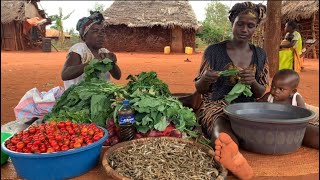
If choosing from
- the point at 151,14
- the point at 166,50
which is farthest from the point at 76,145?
the point at 151,14

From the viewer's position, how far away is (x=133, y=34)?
775 inches

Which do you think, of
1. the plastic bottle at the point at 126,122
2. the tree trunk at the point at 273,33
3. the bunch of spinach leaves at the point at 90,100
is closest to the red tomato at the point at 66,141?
the plastic bottle at the point at 126,122

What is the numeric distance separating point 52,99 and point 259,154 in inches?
90.5

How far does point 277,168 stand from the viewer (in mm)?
2127

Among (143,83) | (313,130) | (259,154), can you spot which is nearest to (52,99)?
(143,83)

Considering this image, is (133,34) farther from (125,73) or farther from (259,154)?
(259,154)

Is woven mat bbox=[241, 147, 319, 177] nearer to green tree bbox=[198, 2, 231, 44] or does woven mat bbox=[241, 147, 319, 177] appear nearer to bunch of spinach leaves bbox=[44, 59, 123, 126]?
bunch of spinach leaves bbox=[44, 59, 123, 126]

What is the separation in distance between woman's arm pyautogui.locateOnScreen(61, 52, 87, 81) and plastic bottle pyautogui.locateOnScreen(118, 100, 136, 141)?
1076mm

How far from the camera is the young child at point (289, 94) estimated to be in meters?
2.45

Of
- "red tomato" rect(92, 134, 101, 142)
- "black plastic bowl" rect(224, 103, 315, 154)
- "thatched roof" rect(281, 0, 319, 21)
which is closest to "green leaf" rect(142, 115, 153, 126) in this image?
"red tomato" rect(92, 134, 101, 142)

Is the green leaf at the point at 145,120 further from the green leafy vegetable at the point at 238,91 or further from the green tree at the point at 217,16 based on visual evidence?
the green tree at the point at 217,16

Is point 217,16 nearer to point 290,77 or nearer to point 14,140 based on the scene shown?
point 290,77

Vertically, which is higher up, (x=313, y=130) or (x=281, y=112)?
(x=281, y=112)

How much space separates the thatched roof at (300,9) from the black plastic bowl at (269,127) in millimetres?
13567
